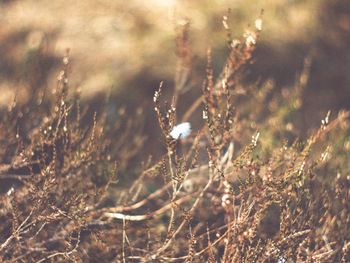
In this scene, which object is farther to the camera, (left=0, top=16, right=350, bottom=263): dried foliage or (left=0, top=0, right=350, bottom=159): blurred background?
(left=0, top=0, right=350, bottom=159): blurred background

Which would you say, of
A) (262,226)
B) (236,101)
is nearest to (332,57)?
(236,101)

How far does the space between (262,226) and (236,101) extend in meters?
1.54

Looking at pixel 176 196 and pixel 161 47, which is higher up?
pixel 161 47

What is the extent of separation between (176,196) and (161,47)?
2098mm

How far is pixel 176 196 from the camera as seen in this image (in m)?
2.95

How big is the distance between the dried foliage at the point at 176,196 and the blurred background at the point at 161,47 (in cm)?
72

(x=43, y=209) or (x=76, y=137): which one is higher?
(x=76, y=137)

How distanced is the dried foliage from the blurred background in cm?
72

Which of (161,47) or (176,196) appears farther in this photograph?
(161,47)

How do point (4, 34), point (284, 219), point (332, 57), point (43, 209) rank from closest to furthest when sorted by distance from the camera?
point (284, 219), point (43, 209), point (332, 57), point (4, 34)

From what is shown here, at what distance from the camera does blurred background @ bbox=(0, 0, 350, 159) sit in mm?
4309

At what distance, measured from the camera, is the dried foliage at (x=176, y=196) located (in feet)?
7.46

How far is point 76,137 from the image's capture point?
9.13 ft

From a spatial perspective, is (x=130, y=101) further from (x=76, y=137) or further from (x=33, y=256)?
(x=33, y=256)
